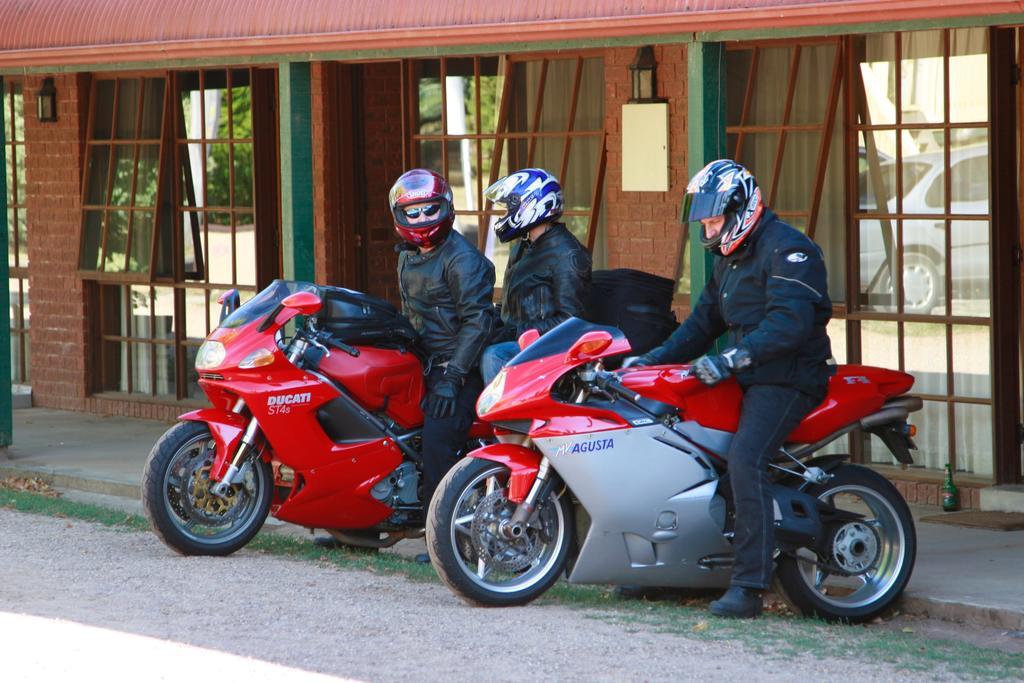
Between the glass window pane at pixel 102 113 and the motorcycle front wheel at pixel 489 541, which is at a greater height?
the glass window pane at pixel 102 113

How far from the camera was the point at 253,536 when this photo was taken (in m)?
8.47

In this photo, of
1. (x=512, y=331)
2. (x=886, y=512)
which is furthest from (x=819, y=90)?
(x=886, y=512)

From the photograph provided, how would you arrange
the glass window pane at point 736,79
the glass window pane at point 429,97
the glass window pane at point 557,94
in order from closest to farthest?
the glass window pane at point 736,79 < the glass window pane at point 557,94 < the glass window pane at point 429,97

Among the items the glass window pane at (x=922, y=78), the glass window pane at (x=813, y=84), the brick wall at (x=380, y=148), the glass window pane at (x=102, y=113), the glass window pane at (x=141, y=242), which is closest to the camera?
the glass window pane at (x=922, y=78)

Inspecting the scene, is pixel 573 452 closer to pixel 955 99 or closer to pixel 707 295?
pixel 707 295

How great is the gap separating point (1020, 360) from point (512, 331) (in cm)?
300

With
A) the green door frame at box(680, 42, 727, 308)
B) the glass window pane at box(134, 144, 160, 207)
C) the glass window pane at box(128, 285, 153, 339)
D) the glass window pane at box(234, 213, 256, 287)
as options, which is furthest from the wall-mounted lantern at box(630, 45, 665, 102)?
the glass window pane at box(128, 285, 153, 339)

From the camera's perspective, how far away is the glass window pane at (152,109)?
555 inches

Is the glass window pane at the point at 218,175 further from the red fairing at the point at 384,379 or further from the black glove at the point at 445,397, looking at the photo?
the black glove at the point at 445,397

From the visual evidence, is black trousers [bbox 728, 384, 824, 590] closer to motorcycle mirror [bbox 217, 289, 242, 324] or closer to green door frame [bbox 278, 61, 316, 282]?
motorcycle mirror [bbox 217, 289, 242, 324]

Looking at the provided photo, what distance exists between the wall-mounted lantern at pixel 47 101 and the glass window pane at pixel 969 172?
7.79m

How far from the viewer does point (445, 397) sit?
8.18m

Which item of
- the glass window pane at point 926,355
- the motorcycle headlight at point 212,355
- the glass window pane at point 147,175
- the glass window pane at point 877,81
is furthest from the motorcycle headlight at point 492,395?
the glass window pane at point 147,175

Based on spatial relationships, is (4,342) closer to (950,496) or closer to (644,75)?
(644,75)
